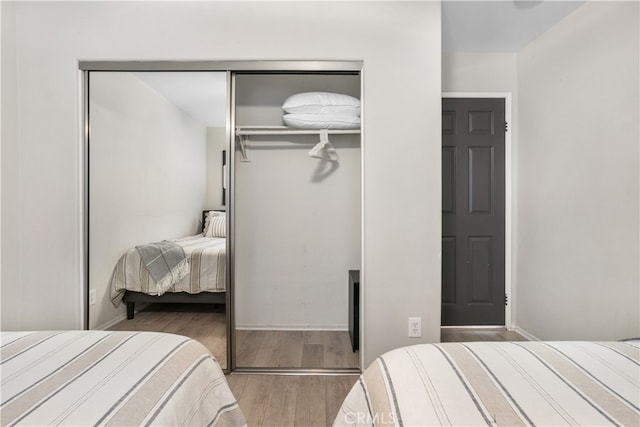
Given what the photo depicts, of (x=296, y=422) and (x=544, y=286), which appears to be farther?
(x=544, y=286)

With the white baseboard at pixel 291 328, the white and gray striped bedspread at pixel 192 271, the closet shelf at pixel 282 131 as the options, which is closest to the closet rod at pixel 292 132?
the closet shelf at pixel 282 131

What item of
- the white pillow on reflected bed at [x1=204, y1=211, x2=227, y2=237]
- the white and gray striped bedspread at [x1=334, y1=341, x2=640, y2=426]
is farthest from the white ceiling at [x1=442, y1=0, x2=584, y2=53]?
the white and gray striped bedspread at [x1=334, y1=341, x2=640, y2=426]

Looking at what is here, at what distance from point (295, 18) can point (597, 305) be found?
105 inches

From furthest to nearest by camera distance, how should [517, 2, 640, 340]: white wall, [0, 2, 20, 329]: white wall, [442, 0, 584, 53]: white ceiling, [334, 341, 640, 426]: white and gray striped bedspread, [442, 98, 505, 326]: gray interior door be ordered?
1. [442, 98, 505, 326]: gray interior door
2. [442, 0, 584, 53]: white ceiling
3. [0, 2, 20, 329]: white wall
4. [517, 2, 640, 340]: white wall
5. [334, 341, 640, 426]: white and gray striped bedspread

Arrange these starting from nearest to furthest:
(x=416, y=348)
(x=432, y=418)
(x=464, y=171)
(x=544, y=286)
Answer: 1. (x=432, y=418)
2. (x=416, y=348)
3. (x=544, y=286)
4. (x=464, y=171)

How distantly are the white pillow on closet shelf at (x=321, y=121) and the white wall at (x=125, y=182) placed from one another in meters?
0.91

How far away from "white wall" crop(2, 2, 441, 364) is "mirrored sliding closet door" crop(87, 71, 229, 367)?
0.16 meters

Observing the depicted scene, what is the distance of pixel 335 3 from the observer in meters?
2.15

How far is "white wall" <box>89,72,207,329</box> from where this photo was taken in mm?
2236

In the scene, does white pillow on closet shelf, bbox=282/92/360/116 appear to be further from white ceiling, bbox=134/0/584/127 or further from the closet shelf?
white ceiling, bbox=134/0/584/127

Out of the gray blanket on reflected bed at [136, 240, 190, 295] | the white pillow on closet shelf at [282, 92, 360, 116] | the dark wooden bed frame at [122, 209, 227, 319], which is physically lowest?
the dark wooden bed frame at [122, 209, 227, 319]

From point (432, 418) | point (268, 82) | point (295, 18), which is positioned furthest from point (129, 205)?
point (432, 418)

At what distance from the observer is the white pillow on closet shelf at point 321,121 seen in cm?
258

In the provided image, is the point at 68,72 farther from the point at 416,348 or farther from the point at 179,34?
the point at 416,348
